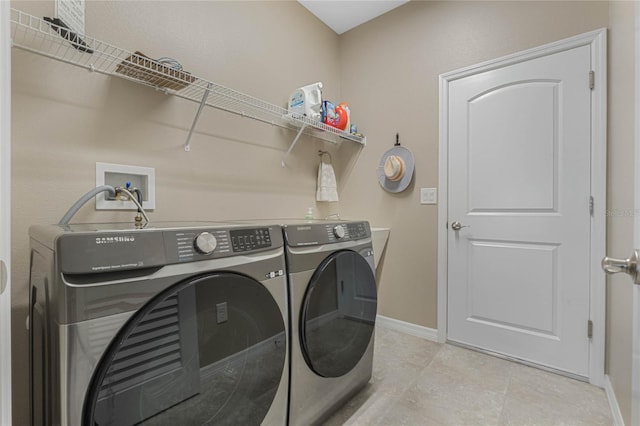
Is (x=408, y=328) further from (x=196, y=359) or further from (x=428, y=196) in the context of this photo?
(x=196, y=359)

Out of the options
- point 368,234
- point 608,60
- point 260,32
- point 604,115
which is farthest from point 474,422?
point 260,32

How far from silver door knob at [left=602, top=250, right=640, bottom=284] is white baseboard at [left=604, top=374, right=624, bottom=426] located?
1.07 meters

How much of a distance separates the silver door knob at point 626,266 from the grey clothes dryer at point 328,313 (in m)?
0.90

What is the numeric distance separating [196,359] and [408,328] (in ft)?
6.39

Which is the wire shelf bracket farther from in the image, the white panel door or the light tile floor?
the white panel door

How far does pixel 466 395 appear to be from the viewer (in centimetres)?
160

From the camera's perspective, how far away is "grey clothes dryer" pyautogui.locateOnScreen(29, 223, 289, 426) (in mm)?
664

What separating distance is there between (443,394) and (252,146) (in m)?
1.87

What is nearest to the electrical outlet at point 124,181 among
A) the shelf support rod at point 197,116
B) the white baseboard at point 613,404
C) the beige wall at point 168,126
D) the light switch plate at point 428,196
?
the beige wall at point 168,126

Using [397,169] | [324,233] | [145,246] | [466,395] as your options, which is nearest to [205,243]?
[145,246]

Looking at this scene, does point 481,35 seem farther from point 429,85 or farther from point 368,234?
point 368,234

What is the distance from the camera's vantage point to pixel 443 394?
1.61 meters

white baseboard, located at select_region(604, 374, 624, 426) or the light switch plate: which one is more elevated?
the light switch plate

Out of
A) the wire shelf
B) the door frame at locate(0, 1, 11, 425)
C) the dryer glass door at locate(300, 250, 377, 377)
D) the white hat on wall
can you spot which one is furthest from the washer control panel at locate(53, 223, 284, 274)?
the white hat on wall
